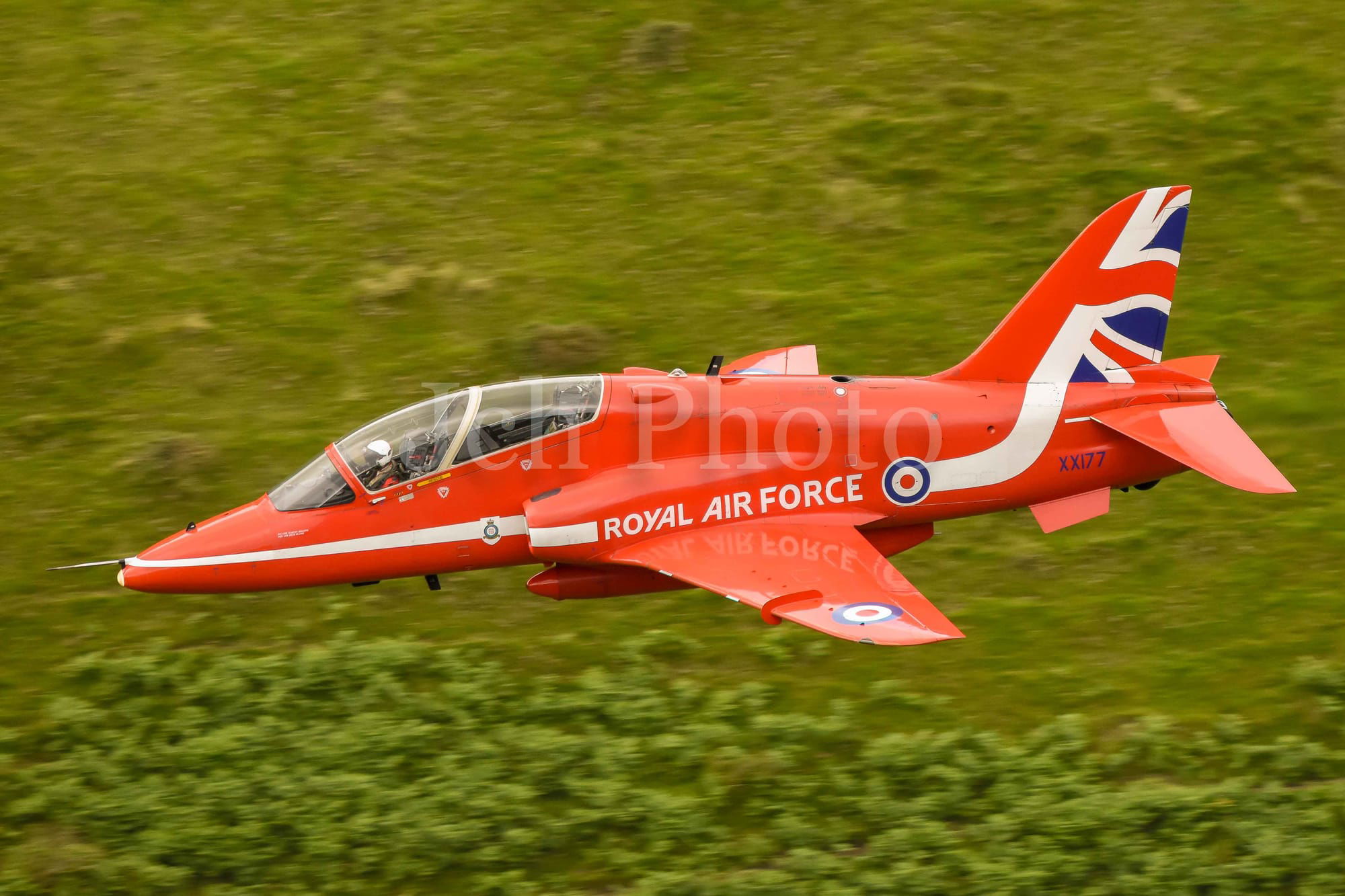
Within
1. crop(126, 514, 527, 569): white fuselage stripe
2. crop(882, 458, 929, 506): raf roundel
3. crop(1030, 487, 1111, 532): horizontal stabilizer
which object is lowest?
crop(1030, 487, 1111, 532): horizontal stabilizer

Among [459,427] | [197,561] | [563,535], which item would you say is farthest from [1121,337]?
[197,561]

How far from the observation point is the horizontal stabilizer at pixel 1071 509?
13.9 metres

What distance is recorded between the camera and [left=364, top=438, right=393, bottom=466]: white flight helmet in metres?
12.8

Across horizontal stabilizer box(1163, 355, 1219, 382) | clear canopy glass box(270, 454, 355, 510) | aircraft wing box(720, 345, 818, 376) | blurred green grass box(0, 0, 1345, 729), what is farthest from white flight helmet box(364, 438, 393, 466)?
horizontal stabilizer box(1163, 355, 1219, 382)

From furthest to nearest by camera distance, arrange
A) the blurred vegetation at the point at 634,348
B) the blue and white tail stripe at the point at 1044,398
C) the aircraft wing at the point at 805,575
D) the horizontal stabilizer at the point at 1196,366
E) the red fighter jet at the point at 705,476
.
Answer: the horizontal stabilizer at the point at 1196,366
the blue and white tail stripe at the point at 1044,398
the red fighter jet at the point at 705,476
the blurred vegetation at the point at 634,348
the aircraft wing at the point at 805,575

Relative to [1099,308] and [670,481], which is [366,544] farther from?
[1099,308]

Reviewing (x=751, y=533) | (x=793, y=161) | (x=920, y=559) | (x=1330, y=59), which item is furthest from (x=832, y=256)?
(x=1330, y=59)

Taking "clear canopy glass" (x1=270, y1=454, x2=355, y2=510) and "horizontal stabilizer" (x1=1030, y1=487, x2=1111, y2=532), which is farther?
"horizontal stabilizer" (x1=1030, y1=487, x2=1111, y2=532)

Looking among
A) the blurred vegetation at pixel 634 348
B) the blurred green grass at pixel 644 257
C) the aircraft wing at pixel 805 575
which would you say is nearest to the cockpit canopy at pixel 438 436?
the aircraft wing at pixel 805 575

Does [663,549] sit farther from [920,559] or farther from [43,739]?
[43,739]

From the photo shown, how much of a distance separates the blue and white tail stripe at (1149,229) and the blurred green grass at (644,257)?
10.7 feet

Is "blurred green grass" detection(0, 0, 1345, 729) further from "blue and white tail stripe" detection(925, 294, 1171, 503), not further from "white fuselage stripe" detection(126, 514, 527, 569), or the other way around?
"blue and white tail stripe" detection(925, 294, 1171, 503)

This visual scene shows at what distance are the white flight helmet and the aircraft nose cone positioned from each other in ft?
3.56

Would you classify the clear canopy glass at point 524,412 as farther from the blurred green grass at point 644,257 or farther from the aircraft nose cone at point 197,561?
the blurred green grass at point 644,257
